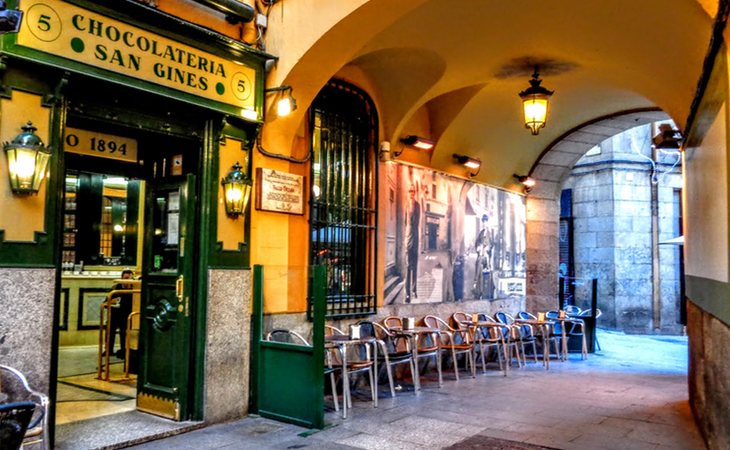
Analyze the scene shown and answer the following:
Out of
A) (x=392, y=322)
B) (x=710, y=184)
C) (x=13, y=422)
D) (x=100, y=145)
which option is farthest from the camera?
(x=392, y=322)

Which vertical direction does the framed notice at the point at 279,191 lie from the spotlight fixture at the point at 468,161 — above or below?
below

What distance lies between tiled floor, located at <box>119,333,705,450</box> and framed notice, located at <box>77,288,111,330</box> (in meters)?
5.39

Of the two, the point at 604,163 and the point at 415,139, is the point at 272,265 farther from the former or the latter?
the point at 604,163

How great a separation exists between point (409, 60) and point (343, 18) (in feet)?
7.72

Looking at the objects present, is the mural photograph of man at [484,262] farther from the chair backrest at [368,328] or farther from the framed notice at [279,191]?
the framed notice at [279,191]

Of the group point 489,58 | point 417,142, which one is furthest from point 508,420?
point 489,58

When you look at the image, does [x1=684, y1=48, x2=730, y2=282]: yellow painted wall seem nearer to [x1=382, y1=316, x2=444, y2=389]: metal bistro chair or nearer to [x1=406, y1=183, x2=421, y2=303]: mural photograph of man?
[x1=382, y1=316, x2=444, y2=389]: metal bistro chair

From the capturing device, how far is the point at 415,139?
28.0ft

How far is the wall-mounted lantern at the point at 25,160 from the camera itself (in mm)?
4281

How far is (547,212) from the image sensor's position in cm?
1217

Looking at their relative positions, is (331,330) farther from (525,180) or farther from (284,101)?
(525,180)

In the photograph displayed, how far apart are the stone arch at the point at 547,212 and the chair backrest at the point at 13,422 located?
10385 mm

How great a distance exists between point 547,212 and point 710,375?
750cm

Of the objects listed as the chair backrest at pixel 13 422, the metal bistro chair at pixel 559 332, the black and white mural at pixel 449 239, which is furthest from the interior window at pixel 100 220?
the chair backrest at pixel 13 422
